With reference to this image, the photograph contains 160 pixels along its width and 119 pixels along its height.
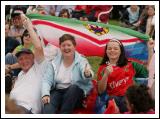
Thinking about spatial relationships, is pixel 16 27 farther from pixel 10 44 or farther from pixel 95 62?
pixel 95 62

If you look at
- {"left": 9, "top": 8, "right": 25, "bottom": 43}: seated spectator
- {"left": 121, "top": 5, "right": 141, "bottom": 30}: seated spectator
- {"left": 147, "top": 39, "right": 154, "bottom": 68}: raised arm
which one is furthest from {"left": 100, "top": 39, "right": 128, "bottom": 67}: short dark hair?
{"left": 121, "top": 5, "right": 141, "bottom": 30}: seated spectator

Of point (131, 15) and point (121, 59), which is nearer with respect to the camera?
point (121, 59)

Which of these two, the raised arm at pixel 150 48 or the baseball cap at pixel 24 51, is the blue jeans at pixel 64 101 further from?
the raised arm at pixel 150 48

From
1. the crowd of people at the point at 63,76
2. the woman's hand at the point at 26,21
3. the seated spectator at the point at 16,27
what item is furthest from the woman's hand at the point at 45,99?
the seated spectator at the point at 16,27

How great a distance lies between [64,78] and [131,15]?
4.15m

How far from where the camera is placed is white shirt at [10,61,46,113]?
5.33 m

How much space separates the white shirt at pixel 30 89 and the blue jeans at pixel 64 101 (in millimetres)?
156

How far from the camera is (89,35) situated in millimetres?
5621

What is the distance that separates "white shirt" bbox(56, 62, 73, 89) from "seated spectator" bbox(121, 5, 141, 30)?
11.7 feet

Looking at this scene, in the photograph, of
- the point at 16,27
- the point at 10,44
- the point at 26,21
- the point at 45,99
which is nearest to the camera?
the point at 45,99

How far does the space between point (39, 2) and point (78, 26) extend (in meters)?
0.80

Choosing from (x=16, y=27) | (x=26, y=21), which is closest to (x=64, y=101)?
(x=26, y=21)

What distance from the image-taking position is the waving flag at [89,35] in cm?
555

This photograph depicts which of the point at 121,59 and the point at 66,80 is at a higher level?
the point at 121,59
